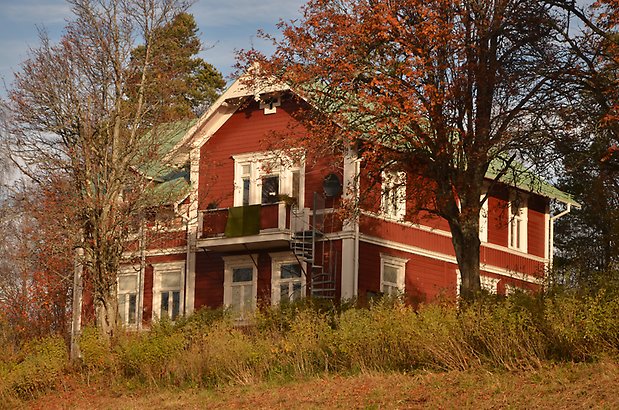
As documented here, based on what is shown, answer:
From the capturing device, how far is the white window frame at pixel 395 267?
37188 mm

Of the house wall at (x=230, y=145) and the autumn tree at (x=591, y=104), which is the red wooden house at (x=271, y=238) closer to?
the house wall at (x=230, y=145)

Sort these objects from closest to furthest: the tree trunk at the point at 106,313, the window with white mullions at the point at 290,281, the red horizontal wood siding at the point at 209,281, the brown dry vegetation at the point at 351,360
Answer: the brown dry vegetation at the point at 351,360, the tree trunk at the point at 106,313, the window with white mullions at the point at 290,281, the red horizontal wood siding at the point at 209,281

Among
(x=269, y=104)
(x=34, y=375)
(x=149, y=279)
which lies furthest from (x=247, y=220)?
(x=34, y=375)

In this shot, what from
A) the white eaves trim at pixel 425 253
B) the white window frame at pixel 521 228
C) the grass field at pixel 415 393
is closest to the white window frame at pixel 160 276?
the white eaves trim at pixel 425 253

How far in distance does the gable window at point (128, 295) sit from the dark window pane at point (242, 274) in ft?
14.9

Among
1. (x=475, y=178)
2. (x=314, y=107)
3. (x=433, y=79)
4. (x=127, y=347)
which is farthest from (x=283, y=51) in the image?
(x=127, y=347)

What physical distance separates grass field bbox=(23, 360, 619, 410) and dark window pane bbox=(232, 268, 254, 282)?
923cm

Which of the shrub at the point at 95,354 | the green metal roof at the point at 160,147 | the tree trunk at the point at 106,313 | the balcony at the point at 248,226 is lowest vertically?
the shrub at the point at 95,354

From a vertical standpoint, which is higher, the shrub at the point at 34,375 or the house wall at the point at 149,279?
the house wall at the point at 149,279

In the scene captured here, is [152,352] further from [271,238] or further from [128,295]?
[128,295]

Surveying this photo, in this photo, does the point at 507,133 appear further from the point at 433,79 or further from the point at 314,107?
the point at 314,107

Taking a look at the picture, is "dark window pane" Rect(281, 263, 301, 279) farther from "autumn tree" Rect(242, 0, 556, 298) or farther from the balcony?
"autumn tree" Rect(242, 0, 556, 298)

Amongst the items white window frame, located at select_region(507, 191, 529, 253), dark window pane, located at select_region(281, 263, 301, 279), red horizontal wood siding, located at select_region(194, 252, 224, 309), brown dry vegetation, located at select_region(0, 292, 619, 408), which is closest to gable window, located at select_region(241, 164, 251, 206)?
red horizontal wood siding, located at select_region(194, 252, 224, 309)

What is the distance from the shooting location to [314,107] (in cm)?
3077
